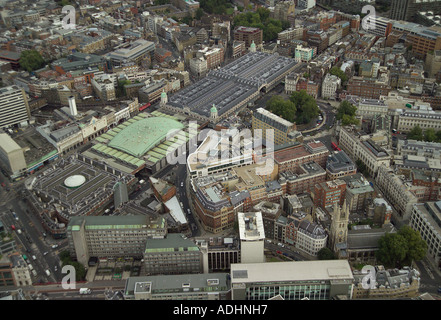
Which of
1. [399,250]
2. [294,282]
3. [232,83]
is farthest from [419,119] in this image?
[294,282]

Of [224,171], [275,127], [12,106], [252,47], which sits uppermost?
[12,106]

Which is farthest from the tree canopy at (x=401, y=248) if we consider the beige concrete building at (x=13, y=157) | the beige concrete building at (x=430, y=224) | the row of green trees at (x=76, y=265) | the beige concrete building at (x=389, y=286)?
the beige concrete building at (x=13, y=157)

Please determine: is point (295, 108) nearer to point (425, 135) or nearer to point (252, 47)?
point (425, 135)

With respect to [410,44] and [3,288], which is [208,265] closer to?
[3,288]

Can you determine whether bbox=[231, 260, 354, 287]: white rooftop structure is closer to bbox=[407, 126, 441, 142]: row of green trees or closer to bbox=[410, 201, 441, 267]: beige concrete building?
bbox=[410, 201, 441, 267]: beige concrete building

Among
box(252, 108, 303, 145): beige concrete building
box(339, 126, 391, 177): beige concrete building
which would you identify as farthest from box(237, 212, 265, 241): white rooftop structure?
box(339, 126, 391, 177): beige concrete building

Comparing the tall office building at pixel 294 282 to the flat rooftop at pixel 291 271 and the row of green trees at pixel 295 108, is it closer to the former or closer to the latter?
the flat rooftop at pixel 291 271

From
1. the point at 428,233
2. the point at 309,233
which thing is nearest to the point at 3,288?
the point at 309,233
